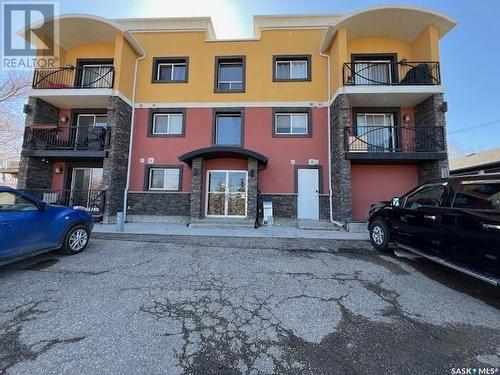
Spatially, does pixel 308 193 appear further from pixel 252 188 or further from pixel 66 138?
pixel 66 138

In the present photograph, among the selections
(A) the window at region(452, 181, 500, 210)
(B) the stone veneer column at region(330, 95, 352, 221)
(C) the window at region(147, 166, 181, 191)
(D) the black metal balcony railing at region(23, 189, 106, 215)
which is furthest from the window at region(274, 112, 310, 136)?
(D) the black metal balcony railing at region(23, 189, 106, 215)

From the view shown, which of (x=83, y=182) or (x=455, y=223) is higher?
(x=83, y=182)

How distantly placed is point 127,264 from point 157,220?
645 centimetres

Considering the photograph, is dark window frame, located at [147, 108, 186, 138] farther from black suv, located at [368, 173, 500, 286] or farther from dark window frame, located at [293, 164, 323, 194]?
black suv, located at [368, 173, 500, 286]

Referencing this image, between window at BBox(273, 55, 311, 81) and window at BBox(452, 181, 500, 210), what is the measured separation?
377 inches

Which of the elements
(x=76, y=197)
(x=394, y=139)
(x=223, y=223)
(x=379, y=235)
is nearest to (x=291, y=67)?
(x=394, y=139)

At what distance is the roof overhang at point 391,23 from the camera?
33.2ft

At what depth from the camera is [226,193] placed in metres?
11.3

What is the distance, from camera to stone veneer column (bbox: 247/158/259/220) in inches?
409

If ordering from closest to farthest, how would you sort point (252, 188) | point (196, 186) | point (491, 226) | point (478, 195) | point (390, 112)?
point (491, 226) < point (478, 195) < point (252, 188) < point (196, 186) < point (390, 112)

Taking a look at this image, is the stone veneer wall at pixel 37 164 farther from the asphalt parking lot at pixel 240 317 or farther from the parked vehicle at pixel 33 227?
the asphalt parking lot at pixel 240 317

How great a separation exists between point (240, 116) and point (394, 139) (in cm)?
763

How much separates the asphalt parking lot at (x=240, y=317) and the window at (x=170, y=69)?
1040cm

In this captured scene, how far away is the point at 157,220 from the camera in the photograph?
11312mm
